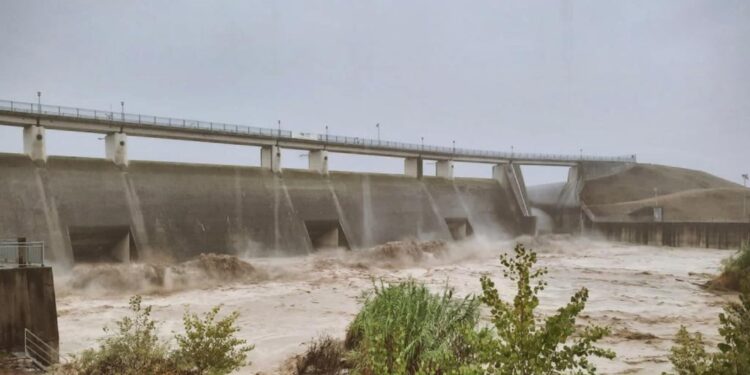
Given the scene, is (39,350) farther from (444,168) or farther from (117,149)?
(444,168)

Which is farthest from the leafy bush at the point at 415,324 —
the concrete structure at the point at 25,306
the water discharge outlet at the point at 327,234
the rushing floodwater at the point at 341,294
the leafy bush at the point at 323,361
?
the water discharge outlet at the point at 327,234

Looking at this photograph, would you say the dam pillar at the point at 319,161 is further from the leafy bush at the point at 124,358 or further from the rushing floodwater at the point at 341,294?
the leafy bush at the point at 124,358

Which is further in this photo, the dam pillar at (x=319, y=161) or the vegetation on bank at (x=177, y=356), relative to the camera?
the dam pillar at (x=319, y=161)

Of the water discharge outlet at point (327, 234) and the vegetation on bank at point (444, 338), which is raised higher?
the vegetation on bank at point (444, 338)

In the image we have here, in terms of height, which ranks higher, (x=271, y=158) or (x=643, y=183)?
(x=271, y=158)

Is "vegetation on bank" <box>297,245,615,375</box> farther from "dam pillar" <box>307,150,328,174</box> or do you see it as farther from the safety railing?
"dam pillar" <box>307,150,328,174</box>

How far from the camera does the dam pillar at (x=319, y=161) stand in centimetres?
4209

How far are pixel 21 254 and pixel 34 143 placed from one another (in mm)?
20372

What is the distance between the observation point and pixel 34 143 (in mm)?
29438

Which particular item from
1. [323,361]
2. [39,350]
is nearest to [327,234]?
[323,361]

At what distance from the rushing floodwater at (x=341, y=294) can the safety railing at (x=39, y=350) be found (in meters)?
2.68

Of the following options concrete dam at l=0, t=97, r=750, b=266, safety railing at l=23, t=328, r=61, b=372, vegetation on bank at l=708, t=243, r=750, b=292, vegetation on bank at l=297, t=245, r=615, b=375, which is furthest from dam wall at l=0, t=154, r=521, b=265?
vegetation on bank at l=708, t=243, r=750, b=292

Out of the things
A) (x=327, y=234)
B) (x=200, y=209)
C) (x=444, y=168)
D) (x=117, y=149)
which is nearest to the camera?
(x=117, y=149)

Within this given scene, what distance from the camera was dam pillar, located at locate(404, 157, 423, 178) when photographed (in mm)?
48969
